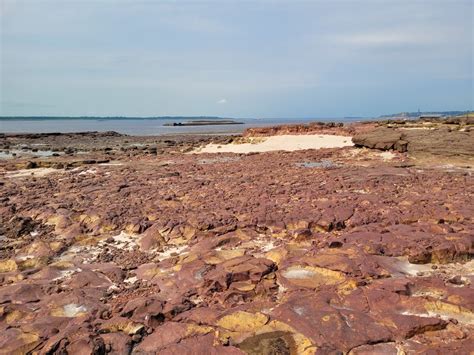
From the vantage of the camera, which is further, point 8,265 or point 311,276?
point 8,265

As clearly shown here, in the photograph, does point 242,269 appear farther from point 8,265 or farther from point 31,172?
point 31,172

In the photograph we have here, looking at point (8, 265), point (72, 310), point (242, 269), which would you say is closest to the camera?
point (72, 310)

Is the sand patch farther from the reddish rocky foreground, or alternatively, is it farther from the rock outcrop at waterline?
the rock outcrop at waterline

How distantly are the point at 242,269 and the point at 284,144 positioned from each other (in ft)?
59.5

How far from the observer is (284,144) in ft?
73.7

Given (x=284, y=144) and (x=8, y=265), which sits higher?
(x=284, y=144)

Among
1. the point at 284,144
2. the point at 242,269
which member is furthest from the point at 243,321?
the point at 284,144

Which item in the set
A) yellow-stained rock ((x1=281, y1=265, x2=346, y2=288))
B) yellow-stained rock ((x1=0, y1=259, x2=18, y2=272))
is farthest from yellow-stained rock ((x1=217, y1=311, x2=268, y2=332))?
yellow-stained rock ((x1=0, y1=259, x2=18, y2=272))

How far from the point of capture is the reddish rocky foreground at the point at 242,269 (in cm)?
347

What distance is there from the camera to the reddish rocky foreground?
347 centimetres

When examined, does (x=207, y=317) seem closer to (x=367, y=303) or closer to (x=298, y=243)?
(x=367, y=303)

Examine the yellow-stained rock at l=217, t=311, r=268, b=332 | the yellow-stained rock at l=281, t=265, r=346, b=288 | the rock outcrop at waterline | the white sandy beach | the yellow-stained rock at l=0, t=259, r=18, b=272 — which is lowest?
the yellow-stained rock at l=0, t=259, r=18, b=272

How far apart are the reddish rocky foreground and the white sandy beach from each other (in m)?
11.9

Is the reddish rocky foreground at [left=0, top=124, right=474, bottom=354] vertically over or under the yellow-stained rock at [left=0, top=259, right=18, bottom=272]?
over
